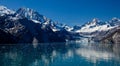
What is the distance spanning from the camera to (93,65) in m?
87.1

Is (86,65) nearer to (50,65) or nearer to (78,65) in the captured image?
(78,65)

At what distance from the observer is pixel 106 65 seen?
8750 cm

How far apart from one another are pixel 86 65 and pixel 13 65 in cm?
2364

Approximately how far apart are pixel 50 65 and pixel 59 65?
9.86 feet

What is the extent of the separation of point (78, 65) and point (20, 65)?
1892 centimetres

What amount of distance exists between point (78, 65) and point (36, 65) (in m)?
13.8

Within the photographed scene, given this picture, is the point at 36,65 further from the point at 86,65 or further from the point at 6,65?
the point at 86,65

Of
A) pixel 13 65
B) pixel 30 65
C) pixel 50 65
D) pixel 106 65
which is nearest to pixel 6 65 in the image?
pixel 13 65

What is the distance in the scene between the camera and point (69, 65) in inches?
3472

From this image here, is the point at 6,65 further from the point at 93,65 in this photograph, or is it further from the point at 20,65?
the point at 93,65

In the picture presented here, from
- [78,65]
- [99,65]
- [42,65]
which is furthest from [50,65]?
[99,65]

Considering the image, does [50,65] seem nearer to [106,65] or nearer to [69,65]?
[69,65]

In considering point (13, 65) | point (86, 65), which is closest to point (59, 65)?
point (86, 65)

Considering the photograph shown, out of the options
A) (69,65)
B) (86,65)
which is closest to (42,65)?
(69,65)
